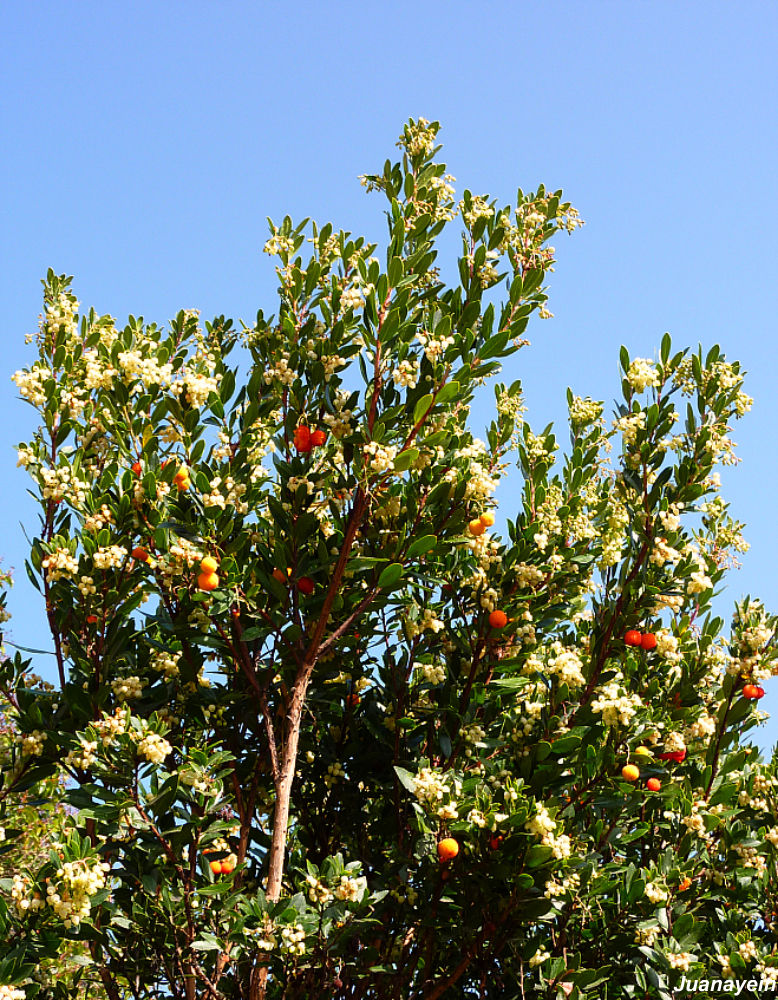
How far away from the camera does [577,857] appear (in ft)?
16.4

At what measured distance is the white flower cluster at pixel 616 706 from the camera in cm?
516

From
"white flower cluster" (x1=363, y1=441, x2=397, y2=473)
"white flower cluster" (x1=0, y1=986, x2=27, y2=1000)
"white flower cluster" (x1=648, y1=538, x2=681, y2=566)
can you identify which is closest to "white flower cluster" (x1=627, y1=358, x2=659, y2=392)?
"white flower cluster" (x1=648, y1=538, x2=681, y2=566)

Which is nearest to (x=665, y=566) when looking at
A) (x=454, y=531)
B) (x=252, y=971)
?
(x=454, y=531)

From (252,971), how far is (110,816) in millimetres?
1077

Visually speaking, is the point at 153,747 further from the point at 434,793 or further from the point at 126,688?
the point at 434,793

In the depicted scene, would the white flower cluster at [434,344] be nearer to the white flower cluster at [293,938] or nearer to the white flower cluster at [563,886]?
the white flower cluster at [563,886]

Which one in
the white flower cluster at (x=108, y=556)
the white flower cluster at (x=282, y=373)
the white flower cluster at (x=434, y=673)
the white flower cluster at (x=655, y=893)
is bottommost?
the white flower cluster at (x=655, y=893)

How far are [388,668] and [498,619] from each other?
2.70 feet

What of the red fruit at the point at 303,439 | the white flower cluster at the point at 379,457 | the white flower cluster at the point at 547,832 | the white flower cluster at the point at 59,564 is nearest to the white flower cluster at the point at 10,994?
the white flower cluster at the point at 59,564

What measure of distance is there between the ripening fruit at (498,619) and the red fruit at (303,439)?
140cm

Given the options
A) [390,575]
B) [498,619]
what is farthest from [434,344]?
[498,619]

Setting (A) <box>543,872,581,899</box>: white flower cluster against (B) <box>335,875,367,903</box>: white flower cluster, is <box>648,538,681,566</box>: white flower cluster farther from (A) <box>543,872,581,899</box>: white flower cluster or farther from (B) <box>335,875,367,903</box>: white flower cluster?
(B) <box>335,875,367,903</box>: white flower cluster

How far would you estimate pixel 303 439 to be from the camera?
17.6 feet

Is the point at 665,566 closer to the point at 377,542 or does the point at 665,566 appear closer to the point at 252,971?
the point at 377,542
